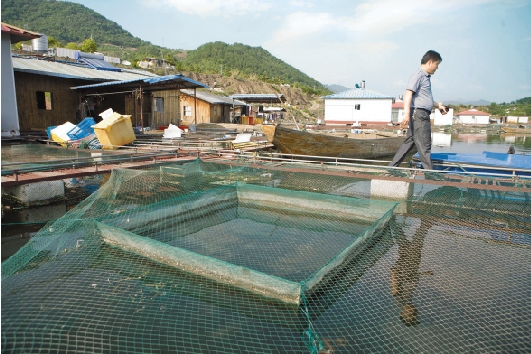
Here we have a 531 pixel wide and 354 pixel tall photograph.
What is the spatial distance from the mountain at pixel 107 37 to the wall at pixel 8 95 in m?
53.0

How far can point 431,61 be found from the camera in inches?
206

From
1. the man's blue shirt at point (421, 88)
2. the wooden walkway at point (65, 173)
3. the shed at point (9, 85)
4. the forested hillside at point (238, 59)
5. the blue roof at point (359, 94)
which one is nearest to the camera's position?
the wooden walkway at point (65, 173)

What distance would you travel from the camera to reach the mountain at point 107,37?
222 ft

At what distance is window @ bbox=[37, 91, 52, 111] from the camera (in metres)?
13.8

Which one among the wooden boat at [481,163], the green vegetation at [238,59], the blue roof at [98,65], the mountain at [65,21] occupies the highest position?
the mountain at [65,21]

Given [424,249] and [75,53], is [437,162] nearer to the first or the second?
[424,249]

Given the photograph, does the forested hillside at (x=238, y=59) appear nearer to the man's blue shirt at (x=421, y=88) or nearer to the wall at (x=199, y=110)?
the wall at (x=199, y=110)

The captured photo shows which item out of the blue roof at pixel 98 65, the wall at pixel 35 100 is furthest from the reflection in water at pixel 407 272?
the blue roof at pixel 98 65

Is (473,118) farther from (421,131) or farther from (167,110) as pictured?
(421,131)

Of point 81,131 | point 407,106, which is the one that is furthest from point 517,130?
point 81,131

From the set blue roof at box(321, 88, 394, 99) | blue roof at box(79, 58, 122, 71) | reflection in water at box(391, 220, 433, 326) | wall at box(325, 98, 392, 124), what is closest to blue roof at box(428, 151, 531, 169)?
reflection in water at box(391, 220, 433, 326)

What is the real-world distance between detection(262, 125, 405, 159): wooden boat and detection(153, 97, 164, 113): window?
26.8 ft

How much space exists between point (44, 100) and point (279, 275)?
46.5 ft

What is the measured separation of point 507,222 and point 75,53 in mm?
26807
